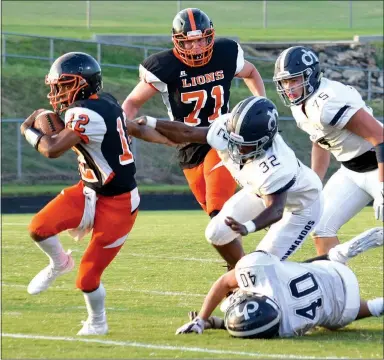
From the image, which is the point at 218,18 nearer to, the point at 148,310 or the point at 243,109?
the point at 148,310

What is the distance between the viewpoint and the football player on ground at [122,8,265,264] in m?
8.27

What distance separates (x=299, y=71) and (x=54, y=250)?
2013 millimetres

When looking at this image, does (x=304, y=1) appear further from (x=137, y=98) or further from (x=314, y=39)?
(x=137, y=98)

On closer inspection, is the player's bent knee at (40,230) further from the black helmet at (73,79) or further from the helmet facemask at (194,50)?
the helmet facemask at (194,50)

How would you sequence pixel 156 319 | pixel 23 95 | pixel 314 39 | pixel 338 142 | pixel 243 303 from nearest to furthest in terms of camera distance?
pixel 243 303, pixel 156 319, pixel 338 142, pixel 23 95, pixel 314 39

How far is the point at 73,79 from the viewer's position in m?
6.66

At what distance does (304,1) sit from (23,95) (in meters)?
24.8

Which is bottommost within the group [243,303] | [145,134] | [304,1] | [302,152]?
[304,1]

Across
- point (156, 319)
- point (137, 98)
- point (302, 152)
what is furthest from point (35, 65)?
point (156, 319)

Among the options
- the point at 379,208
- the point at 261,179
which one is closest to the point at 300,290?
the point at 261,179

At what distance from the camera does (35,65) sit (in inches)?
966

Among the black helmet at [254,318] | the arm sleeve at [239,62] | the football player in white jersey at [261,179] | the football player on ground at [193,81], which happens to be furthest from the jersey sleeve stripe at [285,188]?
the arm sleeve at [239,62]

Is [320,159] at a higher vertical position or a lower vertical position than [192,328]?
higher

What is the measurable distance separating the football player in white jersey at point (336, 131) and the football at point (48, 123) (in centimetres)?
154
